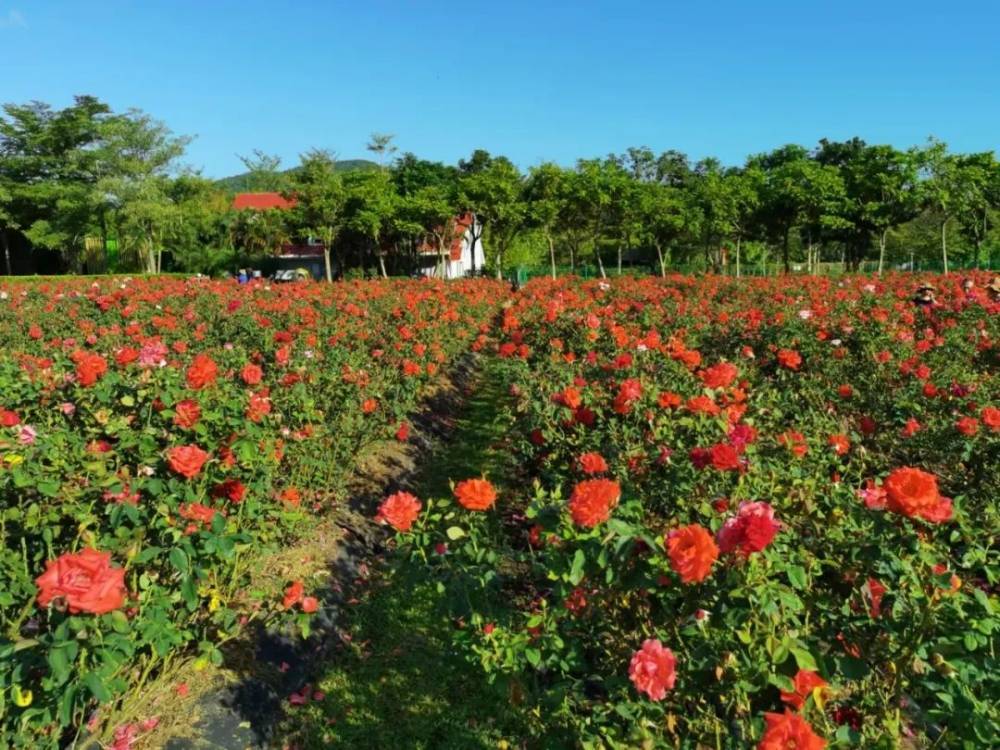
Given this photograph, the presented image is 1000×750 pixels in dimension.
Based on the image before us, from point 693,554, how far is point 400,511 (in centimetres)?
96

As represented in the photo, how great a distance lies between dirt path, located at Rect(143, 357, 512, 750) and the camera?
8.88 ft

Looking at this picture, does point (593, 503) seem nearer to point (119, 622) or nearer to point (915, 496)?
point (915, 496)

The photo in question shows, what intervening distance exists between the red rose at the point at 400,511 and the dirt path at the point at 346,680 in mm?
221

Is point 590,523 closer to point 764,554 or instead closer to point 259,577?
point 764,554

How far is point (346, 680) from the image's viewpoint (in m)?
3.16

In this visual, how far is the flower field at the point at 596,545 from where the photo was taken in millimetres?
1478

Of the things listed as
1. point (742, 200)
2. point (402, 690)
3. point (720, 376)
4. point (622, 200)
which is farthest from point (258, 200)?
point (720, 376)

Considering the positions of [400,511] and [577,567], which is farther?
[400,511]

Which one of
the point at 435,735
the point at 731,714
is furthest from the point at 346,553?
the point at 731,714

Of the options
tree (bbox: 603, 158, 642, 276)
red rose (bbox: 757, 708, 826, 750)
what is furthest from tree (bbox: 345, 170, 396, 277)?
red rose (bbox: 757, 708, 826, 750)

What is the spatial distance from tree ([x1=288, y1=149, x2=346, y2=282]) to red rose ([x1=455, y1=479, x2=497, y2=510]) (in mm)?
31874

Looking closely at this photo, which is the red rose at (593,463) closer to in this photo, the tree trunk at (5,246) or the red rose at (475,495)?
A: the red rose at (475,495)

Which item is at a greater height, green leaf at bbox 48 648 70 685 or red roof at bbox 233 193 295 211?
red roof at bbox 233 193 295 211

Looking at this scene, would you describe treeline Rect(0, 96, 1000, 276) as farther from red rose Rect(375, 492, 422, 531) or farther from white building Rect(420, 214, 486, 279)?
red rose Rect(375, 492, 422, 531)
